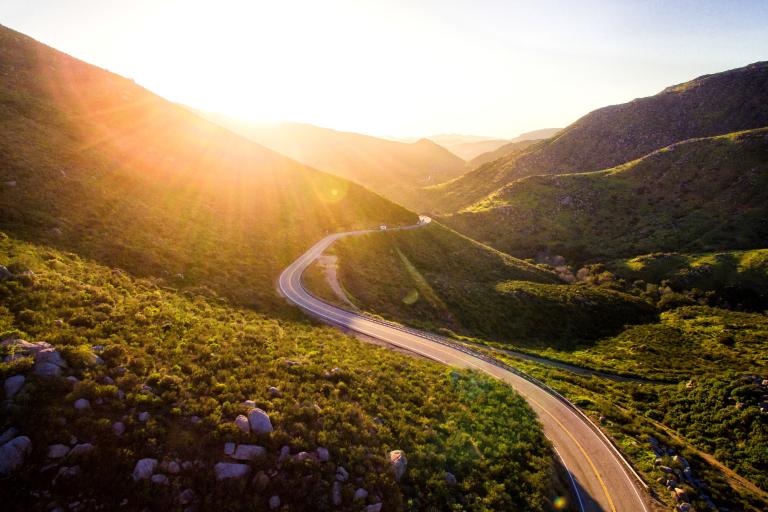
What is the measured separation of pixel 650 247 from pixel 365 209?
87.3m

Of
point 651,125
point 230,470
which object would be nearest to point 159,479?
point 230,470

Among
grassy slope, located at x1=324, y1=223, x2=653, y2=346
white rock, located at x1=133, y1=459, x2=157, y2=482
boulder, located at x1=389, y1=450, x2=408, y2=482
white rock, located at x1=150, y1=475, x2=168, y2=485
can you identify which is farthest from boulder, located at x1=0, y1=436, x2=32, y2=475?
grassy slope, located at x1=324, y1=223, x2=653, y2=346

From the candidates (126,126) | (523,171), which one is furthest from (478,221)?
(126,126)

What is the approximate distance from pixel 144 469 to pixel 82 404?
3522mm

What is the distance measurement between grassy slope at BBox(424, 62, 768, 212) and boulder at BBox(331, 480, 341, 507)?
564 feet

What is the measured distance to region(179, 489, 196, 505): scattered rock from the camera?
1026cm

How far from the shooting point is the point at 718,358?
4734cm

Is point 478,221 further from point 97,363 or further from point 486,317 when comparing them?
point 97,363

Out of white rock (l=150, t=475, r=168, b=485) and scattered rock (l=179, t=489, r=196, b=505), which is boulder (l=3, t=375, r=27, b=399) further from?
scattered rock (l=179, t=489, r=196, b=505)

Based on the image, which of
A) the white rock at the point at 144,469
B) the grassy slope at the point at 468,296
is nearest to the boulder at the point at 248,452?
the white rock at the point at 144,469

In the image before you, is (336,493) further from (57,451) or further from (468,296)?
(468,296)

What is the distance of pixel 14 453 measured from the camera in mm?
9383

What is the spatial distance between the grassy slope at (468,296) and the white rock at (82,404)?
34.2 meters

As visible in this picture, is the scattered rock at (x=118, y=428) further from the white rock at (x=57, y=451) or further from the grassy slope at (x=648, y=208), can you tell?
the grassy slope at (x=648, y=208)
